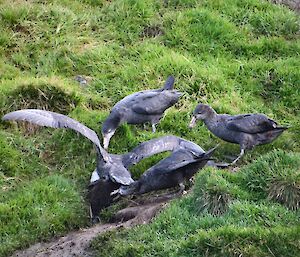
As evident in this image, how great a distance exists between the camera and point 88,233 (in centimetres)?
696

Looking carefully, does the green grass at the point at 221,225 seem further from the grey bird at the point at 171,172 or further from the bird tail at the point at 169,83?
the bird tail at the point at 169,83

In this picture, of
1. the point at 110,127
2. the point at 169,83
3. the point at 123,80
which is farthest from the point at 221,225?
the point at 123,80

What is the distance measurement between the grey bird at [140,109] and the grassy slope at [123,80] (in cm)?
18

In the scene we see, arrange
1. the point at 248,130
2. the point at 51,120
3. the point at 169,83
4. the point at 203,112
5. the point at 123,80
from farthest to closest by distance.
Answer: the point at 123,80 < the point at 169,83 < the point at 203,112 < the point at 248,130 < the point at 51,120

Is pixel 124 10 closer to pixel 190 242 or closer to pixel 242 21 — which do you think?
pixel 242 21

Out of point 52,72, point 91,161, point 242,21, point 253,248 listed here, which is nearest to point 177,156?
point 91,161

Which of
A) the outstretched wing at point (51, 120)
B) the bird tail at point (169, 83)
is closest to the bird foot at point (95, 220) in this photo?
the outstretched wing at point (51, 120)

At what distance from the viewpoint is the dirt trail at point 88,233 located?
22.0 ft

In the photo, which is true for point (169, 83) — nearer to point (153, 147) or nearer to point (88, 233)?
point (153, 147)

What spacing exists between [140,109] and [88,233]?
1.89 meters

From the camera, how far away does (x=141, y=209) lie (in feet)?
23.7

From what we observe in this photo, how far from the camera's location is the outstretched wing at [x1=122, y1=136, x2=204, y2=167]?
770 cm

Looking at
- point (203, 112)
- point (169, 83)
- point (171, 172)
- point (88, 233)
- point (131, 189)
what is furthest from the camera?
point (169, 83)

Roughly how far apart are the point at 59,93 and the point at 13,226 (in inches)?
90.0
